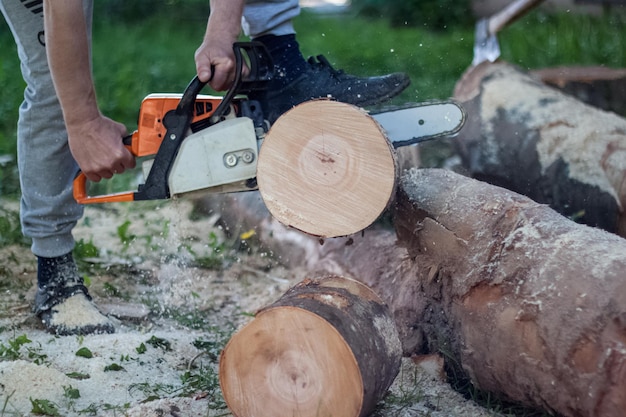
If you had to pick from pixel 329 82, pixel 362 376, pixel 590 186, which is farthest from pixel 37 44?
pixel 590 186

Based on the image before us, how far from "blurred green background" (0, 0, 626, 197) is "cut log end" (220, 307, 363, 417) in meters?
2.16

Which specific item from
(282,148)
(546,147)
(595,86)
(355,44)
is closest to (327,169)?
(282,148)

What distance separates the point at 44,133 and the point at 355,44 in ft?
14.8

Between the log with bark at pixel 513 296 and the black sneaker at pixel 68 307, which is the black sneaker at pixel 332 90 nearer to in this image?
the log with bark at pixel 513 296

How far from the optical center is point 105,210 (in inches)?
154

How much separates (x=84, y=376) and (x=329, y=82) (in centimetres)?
109

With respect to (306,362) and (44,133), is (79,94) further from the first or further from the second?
(306,362)

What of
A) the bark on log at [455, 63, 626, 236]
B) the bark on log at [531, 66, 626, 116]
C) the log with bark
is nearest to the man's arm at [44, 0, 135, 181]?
the log with bark

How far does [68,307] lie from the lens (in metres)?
2.62

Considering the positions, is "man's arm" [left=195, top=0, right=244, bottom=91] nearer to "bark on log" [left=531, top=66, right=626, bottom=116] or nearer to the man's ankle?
the man's ankle

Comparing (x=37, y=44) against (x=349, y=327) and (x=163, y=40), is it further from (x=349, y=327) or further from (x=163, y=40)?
(x=163, y=40)

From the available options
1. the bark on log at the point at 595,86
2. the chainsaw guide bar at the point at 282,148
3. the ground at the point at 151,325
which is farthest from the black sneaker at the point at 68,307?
the bark on log at the point at 595,86

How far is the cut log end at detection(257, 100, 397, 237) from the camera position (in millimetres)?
1890

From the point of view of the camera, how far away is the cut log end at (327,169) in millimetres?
1890
